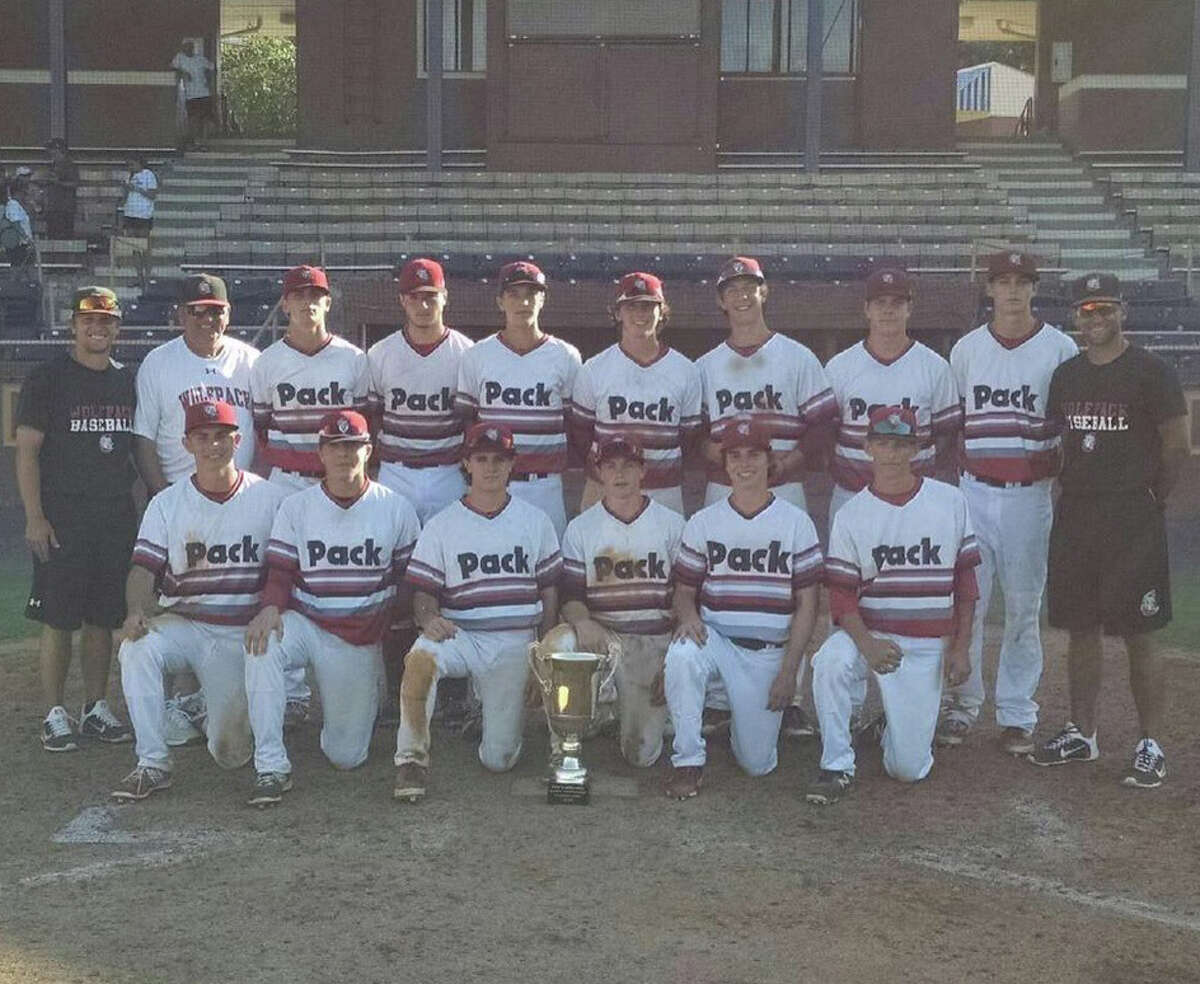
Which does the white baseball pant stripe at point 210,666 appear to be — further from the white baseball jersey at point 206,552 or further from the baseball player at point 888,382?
the baseball player at point 888,382

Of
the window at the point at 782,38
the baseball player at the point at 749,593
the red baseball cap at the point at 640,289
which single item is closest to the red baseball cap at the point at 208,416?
the red baseball cap at the point at 640,289

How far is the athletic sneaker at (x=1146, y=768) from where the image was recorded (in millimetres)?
5922

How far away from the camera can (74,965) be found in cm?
423

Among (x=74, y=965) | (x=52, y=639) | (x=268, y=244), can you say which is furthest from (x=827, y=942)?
(x=268, y=244)

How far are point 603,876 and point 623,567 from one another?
64.5 inches

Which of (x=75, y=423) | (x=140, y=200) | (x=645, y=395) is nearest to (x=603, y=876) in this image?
(x=645, y=395)

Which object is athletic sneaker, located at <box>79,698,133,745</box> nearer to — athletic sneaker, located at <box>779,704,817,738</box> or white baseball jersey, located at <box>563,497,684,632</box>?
white baseball jersey, located at <box>563,497,684,632</box>

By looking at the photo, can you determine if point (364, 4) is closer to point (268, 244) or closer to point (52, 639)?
point (268, 244)

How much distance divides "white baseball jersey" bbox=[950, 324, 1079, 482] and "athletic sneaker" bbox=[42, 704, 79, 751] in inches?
155

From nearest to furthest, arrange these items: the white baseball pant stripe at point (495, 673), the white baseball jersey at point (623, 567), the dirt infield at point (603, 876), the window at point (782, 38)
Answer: the dirt infield at point (603, 876), the white baseball pant stripe at point (495, 673), the white baseball jersey at point (623, 567), the window at point (782, 38)

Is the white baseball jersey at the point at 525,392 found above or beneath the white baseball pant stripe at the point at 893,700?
A: above

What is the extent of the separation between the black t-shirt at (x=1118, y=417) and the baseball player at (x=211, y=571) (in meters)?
3.19

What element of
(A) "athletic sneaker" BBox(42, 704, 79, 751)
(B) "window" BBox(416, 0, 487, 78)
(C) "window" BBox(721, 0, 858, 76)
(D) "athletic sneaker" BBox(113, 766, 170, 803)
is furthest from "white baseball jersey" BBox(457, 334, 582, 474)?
(C) "window" BBox(721, 0, 858, 76)

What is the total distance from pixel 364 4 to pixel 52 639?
1558 centimetres
